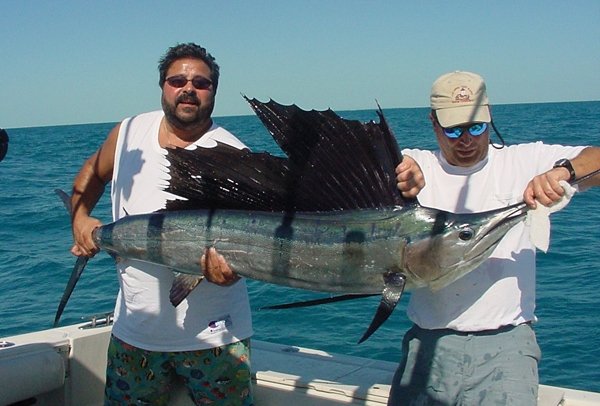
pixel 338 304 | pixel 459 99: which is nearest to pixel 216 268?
pixel 459 99

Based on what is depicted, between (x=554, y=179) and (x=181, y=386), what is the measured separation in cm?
172

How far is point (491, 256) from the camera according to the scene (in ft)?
7.48

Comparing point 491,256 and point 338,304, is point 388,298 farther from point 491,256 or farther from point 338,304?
point 338,304

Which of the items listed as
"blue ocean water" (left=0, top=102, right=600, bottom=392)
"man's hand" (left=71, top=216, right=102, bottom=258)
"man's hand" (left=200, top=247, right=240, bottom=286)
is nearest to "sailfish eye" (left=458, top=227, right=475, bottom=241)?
"man's hand" (left=200, top=247, right=240, bottom=286)

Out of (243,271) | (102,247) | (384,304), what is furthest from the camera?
(102,247)

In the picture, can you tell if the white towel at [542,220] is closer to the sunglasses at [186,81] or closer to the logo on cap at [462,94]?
the logo on cap at [462,94]

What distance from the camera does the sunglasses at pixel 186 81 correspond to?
2.58 meters

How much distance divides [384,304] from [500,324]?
502 millimetres

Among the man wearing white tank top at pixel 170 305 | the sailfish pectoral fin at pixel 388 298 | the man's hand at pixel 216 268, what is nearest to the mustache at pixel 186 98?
the man wearing white tank top at pixel 170 305

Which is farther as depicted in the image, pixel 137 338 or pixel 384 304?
pixel 137 338

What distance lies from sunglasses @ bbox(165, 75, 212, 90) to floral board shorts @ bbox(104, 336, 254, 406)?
944 millimetres

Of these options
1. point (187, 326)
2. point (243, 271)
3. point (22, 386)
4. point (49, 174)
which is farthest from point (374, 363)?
point (49, 174)

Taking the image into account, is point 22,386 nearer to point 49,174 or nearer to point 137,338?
point 137,338

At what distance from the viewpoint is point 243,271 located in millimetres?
2217
